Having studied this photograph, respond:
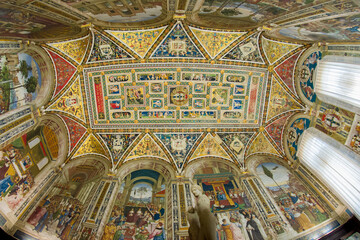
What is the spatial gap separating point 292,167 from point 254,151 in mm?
2019

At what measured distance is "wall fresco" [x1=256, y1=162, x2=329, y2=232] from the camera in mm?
8484

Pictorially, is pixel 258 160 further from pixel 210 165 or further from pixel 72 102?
pixel 72 102

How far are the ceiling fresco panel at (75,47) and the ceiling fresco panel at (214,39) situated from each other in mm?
5120

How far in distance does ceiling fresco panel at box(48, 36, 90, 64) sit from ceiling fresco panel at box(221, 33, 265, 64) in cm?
675

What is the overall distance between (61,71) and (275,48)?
10326 millimetres

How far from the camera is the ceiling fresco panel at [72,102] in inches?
409

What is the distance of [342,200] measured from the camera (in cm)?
800

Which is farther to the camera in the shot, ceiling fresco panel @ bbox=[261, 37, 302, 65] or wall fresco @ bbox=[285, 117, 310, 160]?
wall fresco @ bbox=[285, 117, 310, 160]

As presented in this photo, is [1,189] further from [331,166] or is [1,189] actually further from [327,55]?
[327,55]

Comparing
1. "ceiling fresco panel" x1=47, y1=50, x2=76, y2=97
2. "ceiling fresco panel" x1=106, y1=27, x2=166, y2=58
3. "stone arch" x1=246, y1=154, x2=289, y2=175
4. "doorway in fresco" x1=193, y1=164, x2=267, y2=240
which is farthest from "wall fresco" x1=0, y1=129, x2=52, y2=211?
"stone arch" x1=246, y1=154, x2=289, y2=175

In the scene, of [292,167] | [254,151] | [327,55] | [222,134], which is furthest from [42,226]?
[327,55]

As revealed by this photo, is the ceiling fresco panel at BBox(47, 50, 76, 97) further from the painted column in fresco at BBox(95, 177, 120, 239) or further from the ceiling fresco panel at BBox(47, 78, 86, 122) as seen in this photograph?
the painted column in fresco at BBox(95, 177, 120, 239)

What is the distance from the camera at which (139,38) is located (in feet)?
34.1

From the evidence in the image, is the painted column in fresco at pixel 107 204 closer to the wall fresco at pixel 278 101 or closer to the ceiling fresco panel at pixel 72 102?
the ceiling fresco panel at pixel 72 102
